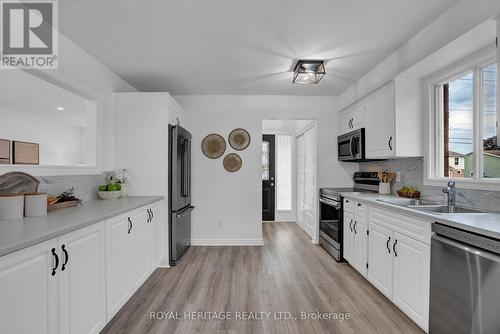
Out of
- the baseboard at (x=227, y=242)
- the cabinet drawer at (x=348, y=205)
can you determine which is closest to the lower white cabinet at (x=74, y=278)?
the baseboard at (x=227, y=242)

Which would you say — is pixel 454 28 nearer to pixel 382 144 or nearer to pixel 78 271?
pixel 382 144

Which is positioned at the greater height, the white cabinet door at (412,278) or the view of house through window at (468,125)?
the view of house through window at (468,125)

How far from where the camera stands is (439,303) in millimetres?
1663

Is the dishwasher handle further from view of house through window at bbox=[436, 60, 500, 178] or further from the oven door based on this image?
the oven door

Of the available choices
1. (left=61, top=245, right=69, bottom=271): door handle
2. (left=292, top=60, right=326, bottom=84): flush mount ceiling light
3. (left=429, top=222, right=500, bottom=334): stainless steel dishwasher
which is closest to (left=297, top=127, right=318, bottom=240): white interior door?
(left=292, top=60, right=326, bottom=84): flush mount ceiling light

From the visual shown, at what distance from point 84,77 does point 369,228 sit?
3363 mm

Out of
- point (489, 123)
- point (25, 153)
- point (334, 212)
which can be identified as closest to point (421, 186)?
point (489, 123)

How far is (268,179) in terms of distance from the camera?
226 inches

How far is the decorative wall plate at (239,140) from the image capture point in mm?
4004

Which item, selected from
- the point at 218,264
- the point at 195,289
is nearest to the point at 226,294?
the point at 195,289

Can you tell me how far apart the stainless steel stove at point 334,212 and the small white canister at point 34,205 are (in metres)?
3.10

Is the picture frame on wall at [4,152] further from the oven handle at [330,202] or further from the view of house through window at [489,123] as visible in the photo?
the view of house through window at [489,123]

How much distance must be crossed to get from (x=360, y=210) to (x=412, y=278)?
3.12ft

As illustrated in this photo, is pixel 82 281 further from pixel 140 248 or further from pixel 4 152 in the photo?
pixel 4 152
